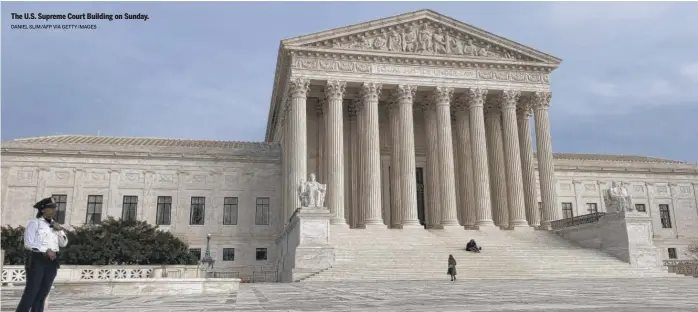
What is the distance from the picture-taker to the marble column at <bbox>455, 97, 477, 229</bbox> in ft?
126

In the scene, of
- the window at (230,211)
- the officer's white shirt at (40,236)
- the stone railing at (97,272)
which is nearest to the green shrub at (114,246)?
the stone railing at (97,272)

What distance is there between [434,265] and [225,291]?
13.5 m

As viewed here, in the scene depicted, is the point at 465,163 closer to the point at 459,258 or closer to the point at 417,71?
the point at 417,71

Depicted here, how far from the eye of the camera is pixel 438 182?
38875 millimetres

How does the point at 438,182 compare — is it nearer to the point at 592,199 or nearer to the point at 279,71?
the point at 279,71

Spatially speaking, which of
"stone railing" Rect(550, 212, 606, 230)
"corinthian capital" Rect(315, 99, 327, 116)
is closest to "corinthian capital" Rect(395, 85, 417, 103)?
"corinthian capital" Rect(315, 99, 327, 116)

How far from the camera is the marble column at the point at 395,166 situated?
3781 cm

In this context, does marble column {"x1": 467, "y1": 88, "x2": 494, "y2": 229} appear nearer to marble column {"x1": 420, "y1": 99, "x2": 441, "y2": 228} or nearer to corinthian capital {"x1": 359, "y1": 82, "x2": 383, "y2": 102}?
marble column {"x1": 420, "y1": 99, "x2": 441, "y2": 228}

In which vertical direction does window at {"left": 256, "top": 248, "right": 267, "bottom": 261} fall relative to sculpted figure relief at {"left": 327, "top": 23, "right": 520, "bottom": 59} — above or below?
below

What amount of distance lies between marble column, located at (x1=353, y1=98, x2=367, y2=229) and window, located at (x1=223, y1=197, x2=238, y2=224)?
982cm

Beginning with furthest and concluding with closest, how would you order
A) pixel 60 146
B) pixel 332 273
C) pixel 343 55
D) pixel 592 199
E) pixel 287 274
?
pixel 592 199 < pixel 60 146 < pixel 343 55 < pixel 287 274 < pixel 332 273

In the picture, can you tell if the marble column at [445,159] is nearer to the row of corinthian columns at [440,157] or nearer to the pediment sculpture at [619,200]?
the row of corinthian columns at [440,157]

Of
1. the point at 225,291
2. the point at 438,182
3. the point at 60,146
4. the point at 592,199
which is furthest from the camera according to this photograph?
the point at 592,199

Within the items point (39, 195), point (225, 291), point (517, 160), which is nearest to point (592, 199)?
point (517, 160)
